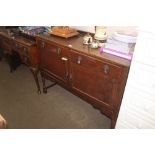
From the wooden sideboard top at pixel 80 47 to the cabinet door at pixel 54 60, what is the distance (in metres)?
0.06

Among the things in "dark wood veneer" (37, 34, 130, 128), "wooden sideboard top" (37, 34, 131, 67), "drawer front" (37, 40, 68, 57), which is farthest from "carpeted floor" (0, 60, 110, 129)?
"wooden sideboard top" (37, 34, 131, 67)

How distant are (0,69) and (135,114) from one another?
103 inches

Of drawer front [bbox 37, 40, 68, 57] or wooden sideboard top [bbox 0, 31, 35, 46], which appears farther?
wooden sideboard top [bbox 0, 31, 35, 46]

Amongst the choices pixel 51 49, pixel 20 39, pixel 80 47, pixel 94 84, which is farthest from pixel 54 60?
pixel 20 39

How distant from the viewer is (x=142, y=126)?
114 centimetres

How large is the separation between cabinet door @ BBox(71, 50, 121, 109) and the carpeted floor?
0.40 m

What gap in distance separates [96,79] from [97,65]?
147mm

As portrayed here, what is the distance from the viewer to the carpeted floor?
176 centimetres

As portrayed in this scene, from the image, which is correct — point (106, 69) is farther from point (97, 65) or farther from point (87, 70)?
point (87, 70)

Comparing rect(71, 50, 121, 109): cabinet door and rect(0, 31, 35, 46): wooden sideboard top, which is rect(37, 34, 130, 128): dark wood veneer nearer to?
rect(71, 50, 121, 109): cabinet door

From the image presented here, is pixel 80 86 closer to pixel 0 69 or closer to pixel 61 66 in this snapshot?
pixel 61 66

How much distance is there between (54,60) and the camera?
1742 mm

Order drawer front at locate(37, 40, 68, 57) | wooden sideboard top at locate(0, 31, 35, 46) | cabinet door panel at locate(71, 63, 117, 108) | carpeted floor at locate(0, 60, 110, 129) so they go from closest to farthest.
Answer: cabinet door panel at locate(71, 63, 117, 108), drawer front at locate(37, 40, 68, 57), carpeted floor at locate(0, 60, 110, 129), wooden sideboard top at locate(0, 31, 35, 46)
